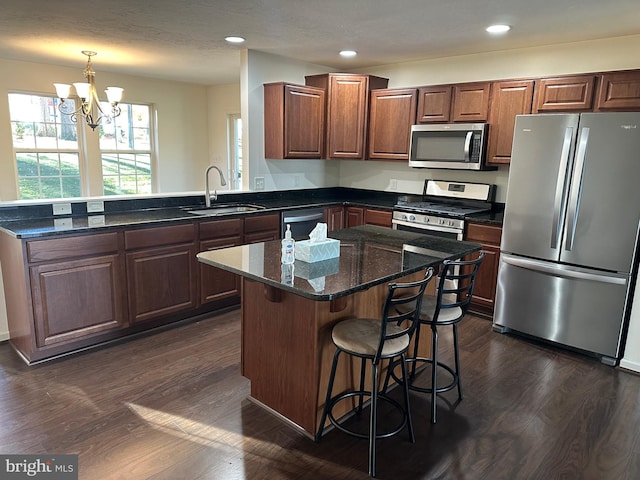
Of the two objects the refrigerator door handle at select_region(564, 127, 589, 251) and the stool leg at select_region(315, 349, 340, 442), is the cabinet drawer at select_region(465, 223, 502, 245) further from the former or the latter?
the stool leg at select_region(315, 349, 340, 442)

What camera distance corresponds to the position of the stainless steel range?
4009mm

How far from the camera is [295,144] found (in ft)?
14.9

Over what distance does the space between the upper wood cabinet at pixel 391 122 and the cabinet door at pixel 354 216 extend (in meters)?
0.60

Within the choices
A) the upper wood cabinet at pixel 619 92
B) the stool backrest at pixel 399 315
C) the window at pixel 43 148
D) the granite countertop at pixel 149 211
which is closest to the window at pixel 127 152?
the window at pixel 43 148

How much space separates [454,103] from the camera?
4.17 metres

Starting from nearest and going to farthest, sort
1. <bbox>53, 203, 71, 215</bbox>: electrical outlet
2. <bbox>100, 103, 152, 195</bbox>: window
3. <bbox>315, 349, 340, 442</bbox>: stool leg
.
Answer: <bbox>315, 349, 340, 442</bbox>: stool leg → <bbox>53, 203, 71, 215</bbox>: electrical outlet → <bbox>100, 103, 152, 195</bbox>: window

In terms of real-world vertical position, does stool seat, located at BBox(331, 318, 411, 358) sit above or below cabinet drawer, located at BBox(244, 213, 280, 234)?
below

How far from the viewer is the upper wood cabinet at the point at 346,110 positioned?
15.3ft

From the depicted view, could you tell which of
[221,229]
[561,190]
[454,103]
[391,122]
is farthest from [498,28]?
[221,229]

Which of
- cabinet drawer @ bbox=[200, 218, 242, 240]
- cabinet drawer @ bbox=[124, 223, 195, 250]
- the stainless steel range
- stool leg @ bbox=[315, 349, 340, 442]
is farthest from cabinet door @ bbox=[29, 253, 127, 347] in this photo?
the stainless steel range

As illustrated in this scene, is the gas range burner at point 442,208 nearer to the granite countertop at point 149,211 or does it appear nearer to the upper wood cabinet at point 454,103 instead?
the granite countertop at point 149,211

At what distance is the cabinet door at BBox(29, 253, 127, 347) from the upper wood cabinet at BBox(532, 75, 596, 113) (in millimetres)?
3521

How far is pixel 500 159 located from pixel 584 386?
6.48ft

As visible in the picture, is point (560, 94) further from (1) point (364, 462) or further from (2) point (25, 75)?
(2) point (25, 75)
